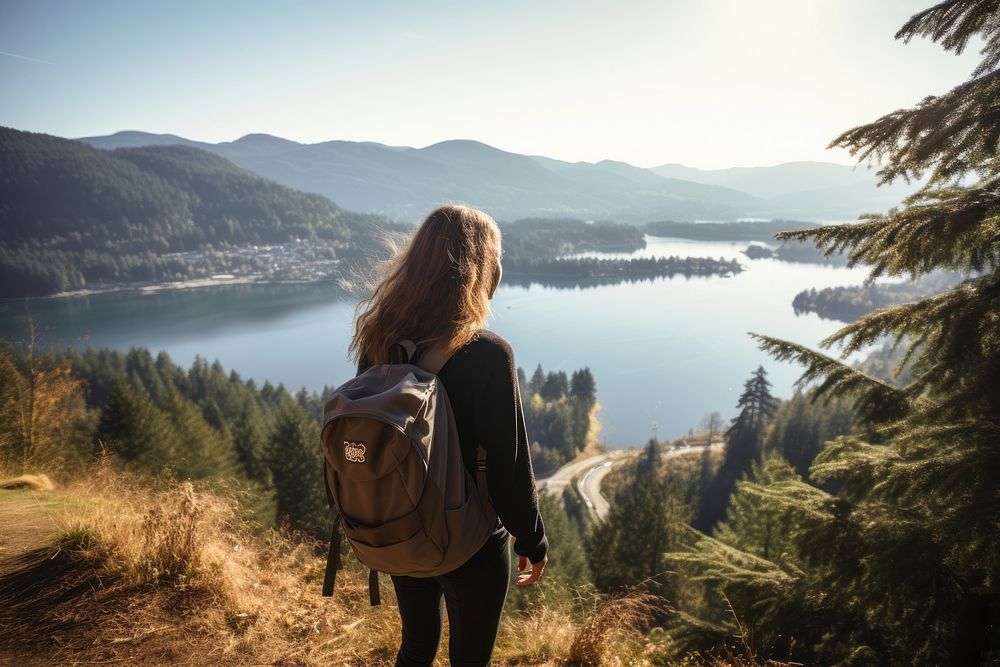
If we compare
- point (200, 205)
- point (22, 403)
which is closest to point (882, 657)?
point (22, 403)

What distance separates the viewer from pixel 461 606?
140cm

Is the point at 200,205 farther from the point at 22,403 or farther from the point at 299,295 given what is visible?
the point at 22,403

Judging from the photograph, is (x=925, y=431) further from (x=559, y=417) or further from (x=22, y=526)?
(x=559, y=417)

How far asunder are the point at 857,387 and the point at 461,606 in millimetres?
2626

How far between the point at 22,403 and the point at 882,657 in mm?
12961

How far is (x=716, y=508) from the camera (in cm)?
2723

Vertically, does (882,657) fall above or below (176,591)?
below

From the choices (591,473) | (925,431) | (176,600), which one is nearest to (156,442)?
(176,600)

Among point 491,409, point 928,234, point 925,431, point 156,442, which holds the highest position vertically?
point 928,234

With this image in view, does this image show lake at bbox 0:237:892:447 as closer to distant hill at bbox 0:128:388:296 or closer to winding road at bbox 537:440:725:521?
winding road at bbox 537:440:725:521

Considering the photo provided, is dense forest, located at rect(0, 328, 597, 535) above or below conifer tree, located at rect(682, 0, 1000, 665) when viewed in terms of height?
below

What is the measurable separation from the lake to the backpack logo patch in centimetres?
4345

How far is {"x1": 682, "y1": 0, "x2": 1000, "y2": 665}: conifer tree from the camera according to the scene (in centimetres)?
203

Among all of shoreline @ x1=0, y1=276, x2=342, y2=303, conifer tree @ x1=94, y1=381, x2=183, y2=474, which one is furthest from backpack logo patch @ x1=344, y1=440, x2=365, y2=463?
shoreline @ x1=0, y1=276, x2=342, y2=303
